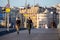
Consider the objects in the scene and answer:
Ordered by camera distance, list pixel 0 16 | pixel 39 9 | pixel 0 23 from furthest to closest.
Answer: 1. pixel 39 9
2. pixel 0 16
3. pixel 0 23

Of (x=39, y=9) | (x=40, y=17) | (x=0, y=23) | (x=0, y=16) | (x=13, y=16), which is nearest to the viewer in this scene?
(x=0, y=23)

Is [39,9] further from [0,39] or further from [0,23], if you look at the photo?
[0,39]

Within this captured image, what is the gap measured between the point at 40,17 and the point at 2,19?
2738cm

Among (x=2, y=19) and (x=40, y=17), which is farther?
(x=40, y=17)

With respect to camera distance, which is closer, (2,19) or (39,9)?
(2,19)

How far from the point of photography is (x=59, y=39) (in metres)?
23.1

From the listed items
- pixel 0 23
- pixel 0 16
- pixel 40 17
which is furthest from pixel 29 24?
pixel 40 17

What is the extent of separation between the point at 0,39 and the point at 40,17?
68.6 m

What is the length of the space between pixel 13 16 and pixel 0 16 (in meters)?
5.69

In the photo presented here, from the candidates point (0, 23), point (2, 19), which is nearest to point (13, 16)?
point (2, 19)

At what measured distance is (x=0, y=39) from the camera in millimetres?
23078

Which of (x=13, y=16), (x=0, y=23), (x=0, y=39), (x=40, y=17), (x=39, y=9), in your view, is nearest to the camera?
(x=0, y=39)

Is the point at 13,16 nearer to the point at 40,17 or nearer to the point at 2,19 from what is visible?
the point at 2,19

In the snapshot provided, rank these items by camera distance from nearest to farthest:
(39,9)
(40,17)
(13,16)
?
(13,16) → (40,17) → (39,9)
